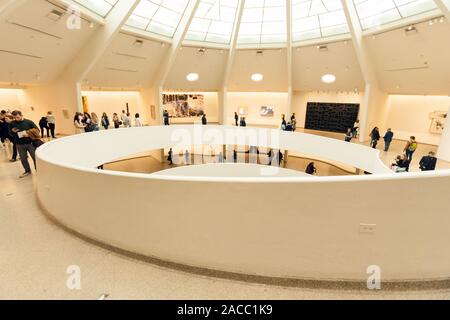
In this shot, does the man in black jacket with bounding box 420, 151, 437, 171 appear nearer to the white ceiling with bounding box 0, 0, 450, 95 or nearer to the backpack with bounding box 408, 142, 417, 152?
the backpack with bounding box 408, 142, 417, 152

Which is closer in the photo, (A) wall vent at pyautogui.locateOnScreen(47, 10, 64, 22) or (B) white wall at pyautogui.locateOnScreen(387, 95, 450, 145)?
(A) wall vent at pyautogui.locateOnScreen(47, 10, 64, 22)

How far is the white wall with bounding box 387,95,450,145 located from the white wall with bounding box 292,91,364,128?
94.7 inches

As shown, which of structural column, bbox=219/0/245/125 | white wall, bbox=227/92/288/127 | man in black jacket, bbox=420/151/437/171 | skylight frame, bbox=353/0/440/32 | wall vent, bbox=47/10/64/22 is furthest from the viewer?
white wall, bbox=227/92/288/127

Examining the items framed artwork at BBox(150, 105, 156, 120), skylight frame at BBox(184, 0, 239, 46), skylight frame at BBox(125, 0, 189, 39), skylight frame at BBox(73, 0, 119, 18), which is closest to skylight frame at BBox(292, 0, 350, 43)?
skylight frame at BBox(184, 0, 239, 46)

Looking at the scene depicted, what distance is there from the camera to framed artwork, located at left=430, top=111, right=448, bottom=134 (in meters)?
14.3

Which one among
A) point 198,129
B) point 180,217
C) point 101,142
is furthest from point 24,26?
point 180,217

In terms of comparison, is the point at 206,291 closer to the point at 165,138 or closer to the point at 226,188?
the point at 226,188

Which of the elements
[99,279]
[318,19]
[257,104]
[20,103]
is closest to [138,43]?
[20,103]

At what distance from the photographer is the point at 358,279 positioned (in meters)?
2.78

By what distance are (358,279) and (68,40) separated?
1484cm

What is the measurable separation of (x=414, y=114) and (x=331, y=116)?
536 cm

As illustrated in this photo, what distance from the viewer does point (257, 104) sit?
71.1 ft

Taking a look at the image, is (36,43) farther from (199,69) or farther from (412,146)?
(412,146)

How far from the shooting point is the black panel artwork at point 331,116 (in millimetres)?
18016
